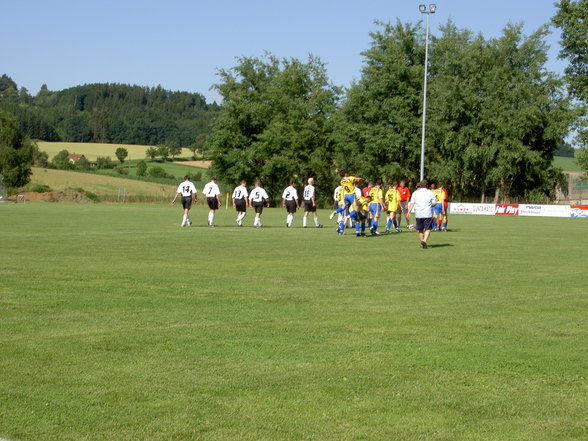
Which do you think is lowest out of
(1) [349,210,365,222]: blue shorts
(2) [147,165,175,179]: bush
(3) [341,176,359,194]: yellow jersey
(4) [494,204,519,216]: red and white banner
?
(4) [494,204,519,216]: red and white banner

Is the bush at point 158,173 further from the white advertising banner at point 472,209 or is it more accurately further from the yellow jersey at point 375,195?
the yellow jersey at point 375,195

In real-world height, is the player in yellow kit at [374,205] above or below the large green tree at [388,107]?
below

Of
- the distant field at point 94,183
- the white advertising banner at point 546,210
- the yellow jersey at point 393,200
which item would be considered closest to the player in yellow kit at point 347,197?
the yellow jersey at point 393,200

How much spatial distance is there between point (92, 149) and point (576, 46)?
382 feet

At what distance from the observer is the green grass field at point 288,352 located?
5445mm

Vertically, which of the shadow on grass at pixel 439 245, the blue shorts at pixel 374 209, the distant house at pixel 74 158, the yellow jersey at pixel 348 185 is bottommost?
the shadow on grass at pixel 439 245

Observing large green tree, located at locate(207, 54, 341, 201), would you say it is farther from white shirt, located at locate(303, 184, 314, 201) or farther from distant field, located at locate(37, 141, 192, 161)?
distant field, located at locate(37, 141, 192, 161)

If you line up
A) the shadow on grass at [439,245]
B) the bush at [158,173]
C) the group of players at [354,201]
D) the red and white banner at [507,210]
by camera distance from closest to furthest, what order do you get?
the shadow on grass at [439,245] → the group of players at [354,201] → the red and white banner at [507,210] → the bush at [158,173]

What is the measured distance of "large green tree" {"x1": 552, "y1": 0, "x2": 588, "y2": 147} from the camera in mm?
64312

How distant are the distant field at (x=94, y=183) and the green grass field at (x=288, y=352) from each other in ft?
252

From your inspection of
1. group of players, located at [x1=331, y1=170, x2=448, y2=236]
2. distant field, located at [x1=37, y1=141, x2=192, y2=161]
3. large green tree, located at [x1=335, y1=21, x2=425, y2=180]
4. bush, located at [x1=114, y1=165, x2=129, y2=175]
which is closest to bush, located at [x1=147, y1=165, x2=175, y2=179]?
bush, located at [x1=114, y1=165, x2=129, y2=175]

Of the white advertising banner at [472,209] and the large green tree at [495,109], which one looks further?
the large green tree at [495,109]

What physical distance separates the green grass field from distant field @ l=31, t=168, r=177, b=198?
252 feet

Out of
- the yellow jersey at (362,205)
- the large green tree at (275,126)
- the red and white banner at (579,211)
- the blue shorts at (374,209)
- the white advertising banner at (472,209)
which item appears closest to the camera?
the yellow jersey at (362,205)
